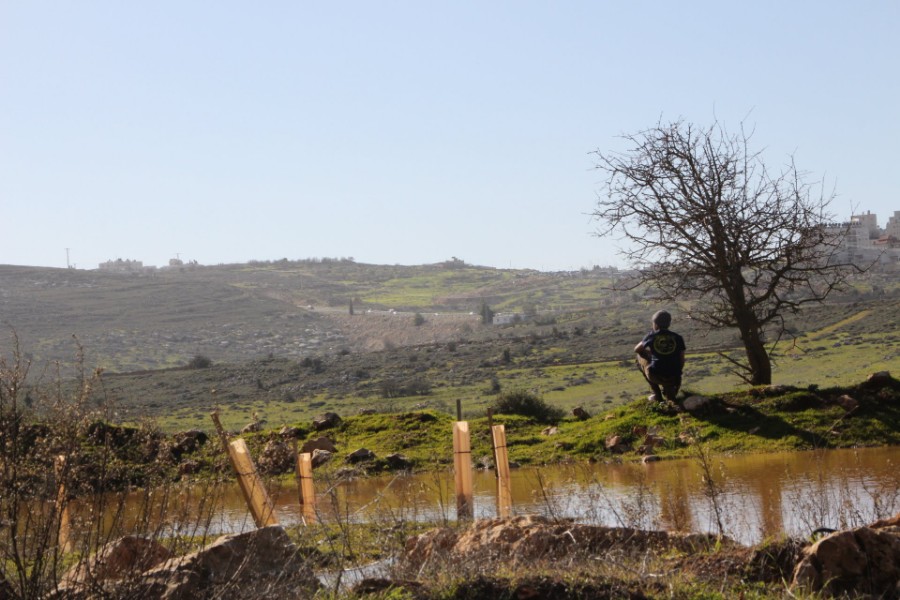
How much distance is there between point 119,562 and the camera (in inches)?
313

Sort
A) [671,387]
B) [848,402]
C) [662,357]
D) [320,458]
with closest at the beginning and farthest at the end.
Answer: [848,402] < [662,357] < [671,387] < [320,458]

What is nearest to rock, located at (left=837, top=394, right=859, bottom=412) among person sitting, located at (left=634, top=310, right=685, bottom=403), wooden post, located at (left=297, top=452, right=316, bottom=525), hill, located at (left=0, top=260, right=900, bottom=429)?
person sitting, located at (left=634, top=310, right=685, bottom=403)

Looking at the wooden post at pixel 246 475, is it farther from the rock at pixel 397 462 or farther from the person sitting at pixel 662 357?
the person sitting at pixel 662 357

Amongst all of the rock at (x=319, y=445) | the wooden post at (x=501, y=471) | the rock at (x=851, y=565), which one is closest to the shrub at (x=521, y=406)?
the rock at (x=319, y=445)

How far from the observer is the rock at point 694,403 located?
722 inches

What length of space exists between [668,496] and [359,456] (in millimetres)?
7495

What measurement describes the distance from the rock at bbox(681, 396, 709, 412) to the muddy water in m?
2.31

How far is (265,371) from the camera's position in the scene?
5822 cm

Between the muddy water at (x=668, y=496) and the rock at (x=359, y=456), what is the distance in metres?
1.12

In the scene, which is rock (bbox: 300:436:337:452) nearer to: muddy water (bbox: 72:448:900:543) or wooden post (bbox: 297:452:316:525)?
muddy water (bbox: 72:448:900:543)

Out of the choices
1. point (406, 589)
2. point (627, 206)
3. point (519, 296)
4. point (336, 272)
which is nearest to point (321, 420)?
point (627, 206)

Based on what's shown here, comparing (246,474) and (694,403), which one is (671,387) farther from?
(246,474)

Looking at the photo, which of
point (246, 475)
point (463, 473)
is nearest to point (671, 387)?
point (463, 473)

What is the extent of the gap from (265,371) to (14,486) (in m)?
52.1
